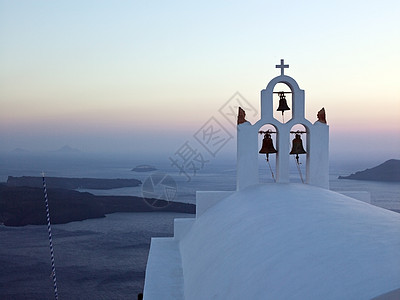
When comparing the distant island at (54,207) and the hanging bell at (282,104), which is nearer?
the hanging bell at (282,104)

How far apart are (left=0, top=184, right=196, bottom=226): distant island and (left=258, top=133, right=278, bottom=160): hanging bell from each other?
3893cm

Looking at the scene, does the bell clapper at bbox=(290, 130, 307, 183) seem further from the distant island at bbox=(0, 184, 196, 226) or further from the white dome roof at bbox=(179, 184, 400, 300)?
the distant island at bbox=(0, 184, 196, 226)

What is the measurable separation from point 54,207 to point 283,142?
1653 inches

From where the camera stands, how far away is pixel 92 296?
22.9m

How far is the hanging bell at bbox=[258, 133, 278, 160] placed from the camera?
30.2ft

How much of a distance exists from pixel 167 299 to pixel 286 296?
3651 mm

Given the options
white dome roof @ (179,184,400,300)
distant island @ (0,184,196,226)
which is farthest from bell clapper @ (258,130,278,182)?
distant island @ (0,184,196,226)

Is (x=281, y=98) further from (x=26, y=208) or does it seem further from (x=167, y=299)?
(x=26, y=208)

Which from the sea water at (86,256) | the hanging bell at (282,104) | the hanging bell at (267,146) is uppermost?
the hanging bell at (282,104)

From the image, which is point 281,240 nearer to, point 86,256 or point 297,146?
point 297,146

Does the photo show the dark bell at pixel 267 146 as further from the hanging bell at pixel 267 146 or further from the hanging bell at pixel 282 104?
the hanging bell at pixel 282 104

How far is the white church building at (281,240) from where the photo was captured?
12.7 feet

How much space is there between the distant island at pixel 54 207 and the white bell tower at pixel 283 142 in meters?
38.8

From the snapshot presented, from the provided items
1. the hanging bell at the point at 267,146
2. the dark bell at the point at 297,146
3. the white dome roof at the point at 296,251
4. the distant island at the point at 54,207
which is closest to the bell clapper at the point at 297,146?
the dark bell at the point at 297,146
